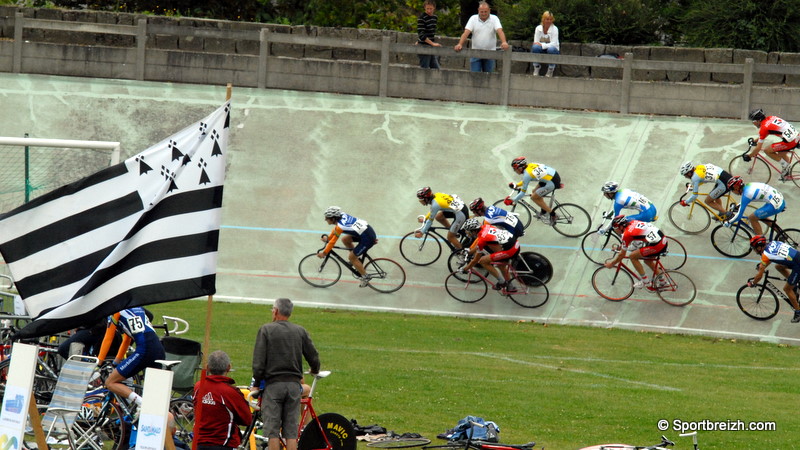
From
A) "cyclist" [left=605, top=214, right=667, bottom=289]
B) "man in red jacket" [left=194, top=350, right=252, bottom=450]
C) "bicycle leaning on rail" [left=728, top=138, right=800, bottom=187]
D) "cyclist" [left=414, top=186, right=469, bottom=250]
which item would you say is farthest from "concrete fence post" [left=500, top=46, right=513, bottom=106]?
"man in red jacket" [left=194, top=350, right=252, bottom=450]

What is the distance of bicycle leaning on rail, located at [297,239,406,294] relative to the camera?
23.7 meters

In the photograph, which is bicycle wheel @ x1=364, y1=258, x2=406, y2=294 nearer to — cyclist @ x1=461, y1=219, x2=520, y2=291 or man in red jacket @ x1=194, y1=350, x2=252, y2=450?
cyclist @ x1=461, y1=219, x2=520, y2=291

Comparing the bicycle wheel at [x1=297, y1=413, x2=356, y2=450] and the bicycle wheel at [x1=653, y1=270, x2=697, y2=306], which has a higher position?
the bicycle wheel at [x1=297, y1=413, x2=356, y2=450]

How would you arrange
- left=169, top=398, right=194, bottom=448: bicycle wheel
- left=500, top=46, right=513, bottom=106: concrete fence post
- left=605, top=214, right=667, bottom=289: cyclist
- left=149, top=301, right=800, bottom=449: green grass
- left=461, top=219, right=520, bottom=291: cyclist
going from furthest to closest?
left=500, top=46, right=513, bottom=106: concrete fence post → left=461, top=219, right=520, bottom=291: cyclist → left=605, top=214, right=667, bottom=289: cyclist → left=149, top=301, right=800, bottom=449: green grass → left=169, top=398, right=194, bottom=448: bicycle wheel

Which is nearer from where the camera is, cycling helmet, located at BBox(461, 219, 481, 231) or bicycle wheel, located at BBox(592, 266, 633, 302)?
cycling helmet, located at BBox(461, 219, 481, 231)

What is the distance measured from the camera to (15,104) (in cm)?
2914

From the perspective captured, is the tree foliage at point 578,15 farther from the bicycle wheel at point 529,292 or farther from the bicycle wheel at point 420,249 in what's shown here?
the bicycle wheel at point 529,292

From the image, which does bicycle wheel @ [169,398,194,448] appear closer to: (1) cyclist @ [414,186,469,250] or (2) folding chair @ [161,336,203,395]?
(2) folding chair @ [161,336,203,395]

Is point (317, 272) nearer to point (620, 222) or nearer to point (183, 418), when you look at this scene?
point (620, 222)

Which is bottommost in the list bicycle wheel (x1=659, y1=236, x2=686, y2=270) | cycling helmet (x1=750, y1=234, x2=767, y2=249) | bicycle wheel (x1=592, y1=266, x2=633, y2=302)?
bicycle wheel (x1=592, y1=266, x2=633, y2=302)

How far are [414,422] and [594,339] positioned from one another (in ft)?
25.6

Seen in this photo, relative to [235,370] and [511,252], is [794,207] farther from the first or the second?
[235,370]

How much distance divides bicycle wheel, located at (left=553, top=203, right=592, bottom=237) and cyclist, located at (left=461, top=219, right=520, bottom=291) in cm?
275

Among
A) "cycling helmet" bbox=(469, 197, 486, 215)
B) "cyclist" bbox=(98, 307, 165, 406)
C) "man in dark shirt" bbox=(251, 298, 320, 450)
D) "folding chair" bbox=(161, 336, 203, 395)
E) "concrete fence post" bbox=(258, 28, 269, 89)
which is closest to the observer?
"man in dark shirt" bbox=(251, 298, 320, 450)
